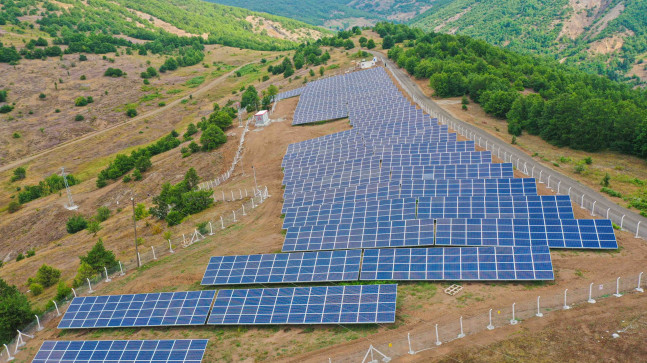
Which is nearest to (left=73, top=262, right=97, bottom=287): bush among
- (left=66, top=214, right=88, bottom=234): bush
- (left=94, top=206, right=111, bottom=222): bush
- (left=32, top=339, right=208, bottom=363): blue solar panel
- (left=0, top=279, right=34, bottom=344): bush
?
(left=0, top=279, right=34, bottom=344): bush

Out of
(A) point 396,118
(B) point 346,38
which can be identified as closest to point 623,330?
(A) point 396,118

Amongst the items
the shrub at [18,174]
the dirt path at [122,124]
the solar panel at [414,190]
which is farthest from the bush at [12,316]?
the dirt path at [122,124]

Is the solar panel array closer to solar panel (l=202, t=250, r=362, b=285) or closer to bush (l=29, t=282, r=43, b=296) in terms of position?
solar panel (l=202, t=250, r=362, b=285)

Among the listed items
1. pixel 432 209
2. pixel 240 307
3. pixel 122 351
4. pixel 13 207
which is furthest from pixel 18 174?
pixel 432 209

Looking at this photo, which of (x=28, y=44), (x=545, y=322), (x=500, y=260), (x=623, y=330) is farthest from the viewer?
(x=28, y=44)

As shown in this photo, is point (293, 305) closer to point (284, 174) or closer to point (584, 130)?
point (284, 174)

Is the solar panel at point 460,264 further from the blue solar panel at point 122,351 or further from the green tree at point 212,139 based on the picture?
the green tree at point 212,139

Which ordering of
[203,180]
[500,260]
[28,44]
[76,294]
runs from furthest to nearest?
[28,44] < [203,180] < [76,294] < [500,260]
